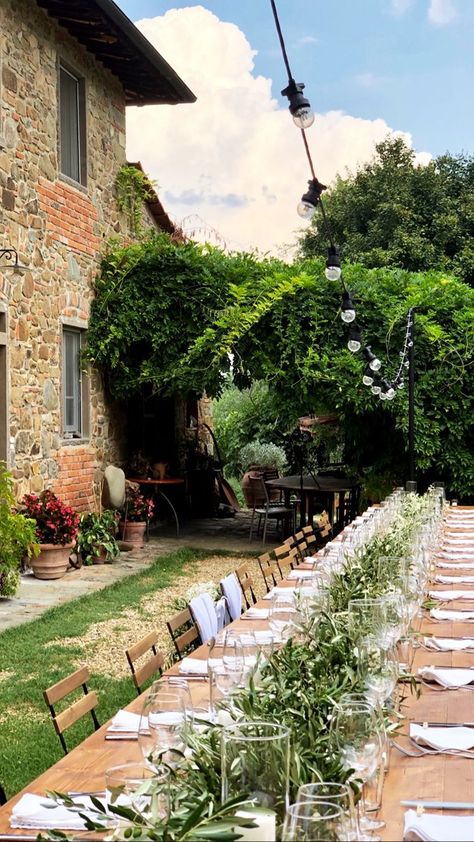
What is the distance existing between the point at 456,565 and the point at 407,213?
1532 cm

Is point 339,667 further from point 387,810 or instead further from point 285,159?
point 285,159

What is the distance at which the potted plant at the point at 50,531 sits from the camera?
831 centimetres

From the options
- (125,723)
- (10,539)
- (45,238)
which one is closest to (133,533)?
(10,539)

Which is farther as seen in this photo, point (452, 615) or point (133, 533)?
point (133, 533)

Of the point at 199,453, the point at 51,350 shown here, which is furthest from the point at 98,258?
the point at 199,453

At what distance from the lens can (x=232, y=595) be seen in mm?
4586

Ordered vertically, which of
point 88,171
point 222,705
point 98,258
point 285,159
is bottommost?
point 222,705

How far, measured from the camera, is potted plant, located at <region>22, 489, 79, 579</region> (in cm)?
831

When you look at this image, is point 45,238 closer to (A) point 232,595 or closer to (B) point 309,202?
(B) point 309,202

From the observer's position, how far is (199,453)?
14.3m

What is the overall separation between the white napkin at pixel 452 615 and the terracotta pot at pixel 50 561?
17.2 feet

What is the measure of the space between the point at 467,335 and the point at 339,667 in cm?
780

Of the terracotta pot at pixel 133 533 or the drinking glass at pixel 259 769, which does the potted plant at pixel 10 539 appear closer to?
the terracotta pot at pixel 133 533

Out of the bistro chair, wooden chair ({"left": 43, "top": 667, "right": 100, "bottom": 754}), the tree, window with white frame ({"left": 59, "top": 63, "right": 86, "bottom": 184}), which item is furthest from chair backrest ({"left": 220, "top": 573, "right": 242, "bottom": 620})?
the tree
